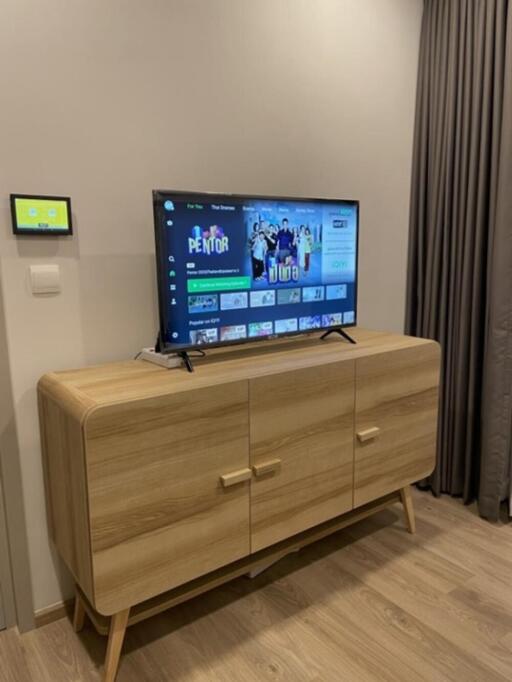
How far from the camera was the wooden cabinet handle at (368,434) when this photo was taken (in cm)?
198

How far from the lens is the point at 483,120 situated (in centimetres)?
237

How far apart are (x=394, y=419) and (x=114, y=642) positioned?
1286 mm

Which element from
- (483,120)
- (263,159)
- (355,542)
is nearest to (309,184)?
(263,159)

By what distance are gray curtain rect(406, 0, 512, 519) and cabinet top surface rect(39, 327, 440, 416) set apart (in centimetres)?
51

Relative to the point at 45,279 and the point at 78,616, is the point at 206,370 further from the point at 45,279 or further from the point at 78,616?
the point at 78,616

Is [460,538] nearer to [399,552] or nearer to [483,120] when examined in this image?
[399,552]

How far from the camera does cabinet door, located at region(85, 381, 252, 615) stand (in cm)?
139

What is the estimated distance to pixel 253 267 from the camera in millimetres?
1901

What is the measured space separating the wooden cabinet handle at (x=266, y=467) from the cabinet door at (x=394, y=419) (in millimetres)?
406

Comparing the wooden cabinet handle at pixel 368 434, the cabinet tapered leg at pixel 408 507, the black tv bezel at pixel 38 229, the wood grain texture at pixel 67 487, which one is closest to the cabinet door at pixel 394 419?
the wooden cabinet handle at pixel 368 434

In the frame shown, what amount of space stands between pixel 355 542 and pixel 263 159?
1.74 metres

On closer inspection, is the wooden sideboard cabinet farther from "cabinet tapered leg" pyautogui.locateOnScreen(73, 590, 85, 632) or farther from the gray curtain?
the gray curtain

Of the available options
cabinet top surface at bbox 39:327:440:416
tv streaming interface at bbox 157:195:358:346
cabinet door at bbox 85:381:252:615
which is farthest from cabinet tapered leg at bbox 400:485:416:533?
cabinet door at bbox 85:381:252:615

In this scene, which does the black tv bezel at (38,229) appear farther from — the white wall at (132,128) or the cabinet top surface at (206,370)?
the cabinet top surface at (206,370)
